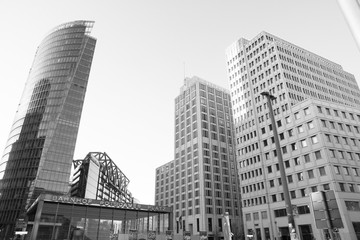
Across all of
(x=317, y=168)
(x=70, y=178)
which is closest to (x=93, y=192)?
(x=70, y=178)

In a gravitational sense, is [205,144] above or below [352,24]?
above

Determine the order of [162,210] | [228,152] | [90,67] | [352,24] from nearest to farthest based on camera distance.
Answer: [352,24], [162,210], [228,152], [90,67]

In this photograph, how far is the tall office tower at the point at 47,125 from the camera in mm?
104188

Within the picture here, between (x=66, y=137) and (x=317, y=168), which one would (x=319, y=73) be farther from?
(x=66, y=137)

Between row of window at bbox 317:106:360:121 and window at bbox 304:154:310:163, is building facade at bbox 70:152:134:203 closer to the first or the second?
window at bbox 304:154:310:163

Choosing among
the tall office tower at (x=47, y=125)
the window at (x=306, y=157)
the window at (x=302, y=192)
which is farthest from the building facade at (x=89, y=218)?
the tall office tower at (x=47, y=125)

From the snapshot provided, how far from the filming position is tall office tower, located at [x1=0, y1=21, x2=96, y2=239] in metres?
104

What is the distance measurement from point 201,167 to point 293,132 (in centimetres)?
4666

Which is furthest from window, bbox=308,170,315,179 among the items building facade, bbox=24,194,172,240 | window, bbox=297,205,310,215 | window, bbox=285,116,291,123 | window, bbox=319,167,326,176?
building facade, bbox=24,194,172,240

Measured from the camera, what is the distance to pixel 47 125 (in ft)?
373

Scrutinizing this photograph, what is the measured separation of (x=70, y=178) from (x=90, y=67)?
57125 mm

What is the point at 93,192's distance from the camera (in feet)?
311

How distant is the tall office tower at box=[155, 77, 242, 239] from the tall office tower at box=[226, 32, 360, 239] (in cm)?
2212

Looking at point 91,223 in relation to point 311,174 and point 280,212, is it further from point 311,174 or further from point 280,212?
point 311,174
